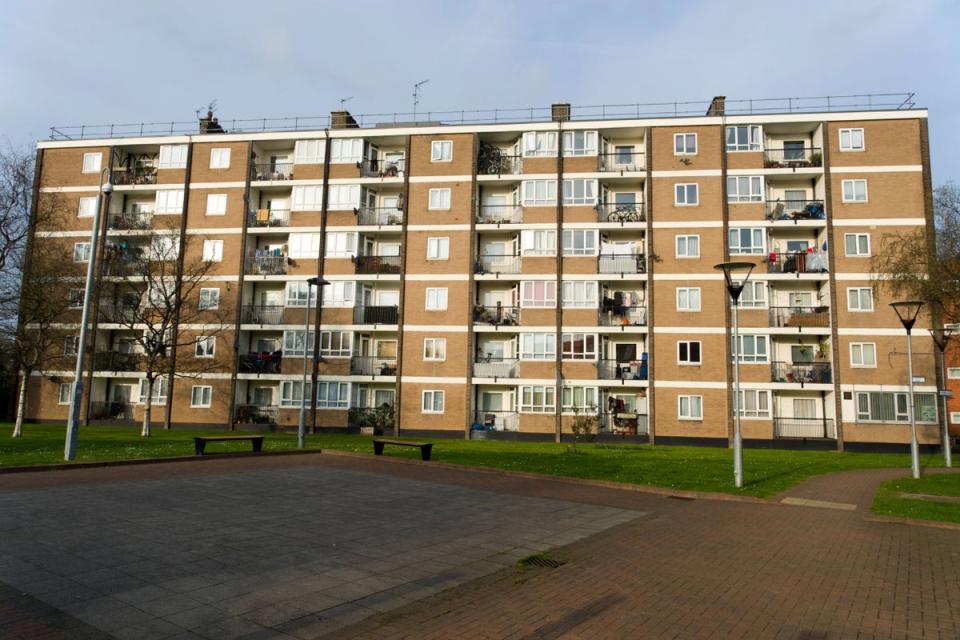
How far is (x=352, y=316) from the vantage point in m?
38.2

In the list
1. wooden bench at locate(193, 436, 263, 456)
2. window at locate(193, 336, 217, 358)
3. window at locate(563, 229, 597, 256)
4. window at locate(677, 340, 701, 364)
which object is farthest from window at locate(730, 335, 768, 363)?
window at locate(193, 336, 217, 358)

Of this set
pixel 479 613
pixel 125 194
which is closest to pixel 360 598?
pixel 479 613

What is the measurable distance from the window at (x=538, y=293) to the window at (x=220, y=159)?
67.1ft

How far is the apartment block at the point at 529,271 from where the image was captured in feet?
113

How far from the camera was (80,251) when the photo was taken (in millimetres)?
41000

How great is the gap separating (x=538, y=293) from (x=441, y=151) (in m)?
10.7

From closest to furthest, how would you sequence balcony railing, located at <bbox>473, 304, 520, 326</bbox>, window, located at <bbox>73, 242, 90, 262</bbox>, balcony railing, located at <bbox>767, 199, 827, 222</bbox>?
balcony railing, located at <bbox>767, 199, 827, 222</bbox>, balcony railing, located at <bbox>473, 304, 520, 326</bbox>, window, located at <bbox>73, 242, 90, 262</bbox>

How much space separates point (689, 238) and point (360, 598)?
3274 cm

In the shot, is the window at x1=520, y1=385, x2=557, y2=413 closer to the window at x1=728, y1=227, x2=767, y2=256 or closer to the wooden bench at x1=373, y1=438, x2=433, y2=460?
the window at x1=728, y1=227, x2=767, y2=256

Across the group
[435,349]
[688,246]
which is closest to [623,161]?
[688,246]

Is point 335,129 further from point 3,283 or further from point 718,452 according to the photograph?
point 718,452

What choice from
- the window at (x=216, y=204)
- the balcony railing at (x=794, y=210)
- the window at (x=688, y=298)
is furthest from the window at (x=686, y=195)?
the window at (x=216, y=204)

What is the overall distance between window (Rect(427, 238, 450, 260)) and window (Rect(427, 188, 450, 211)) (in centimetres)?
197

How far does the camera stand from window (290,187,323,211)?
39594 millimetres
